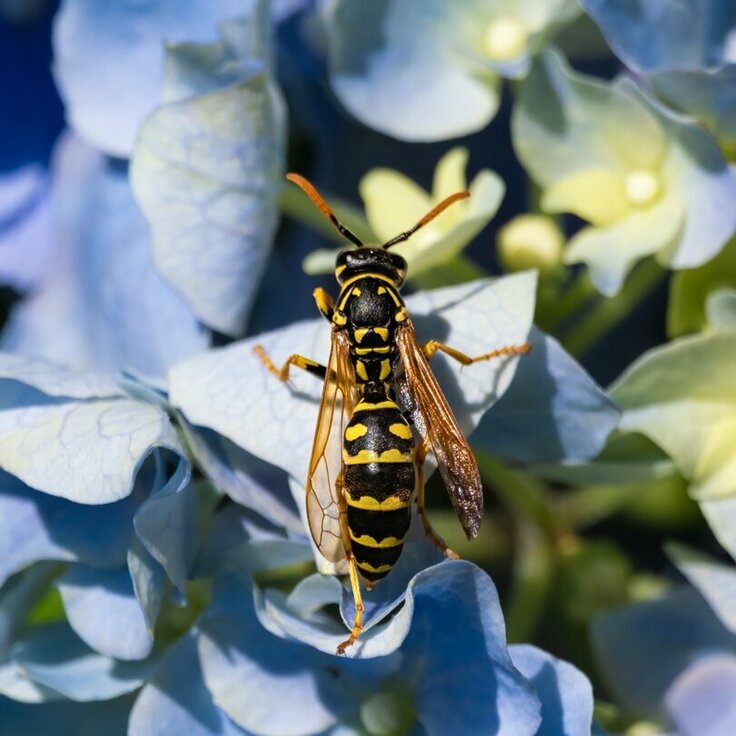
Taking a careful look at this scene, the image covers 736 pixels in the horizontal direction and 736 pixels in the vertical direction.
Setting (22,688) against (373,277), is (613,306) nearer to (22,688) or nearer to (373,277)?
(373,277)

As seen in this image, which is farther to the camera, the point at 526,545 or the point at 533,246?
the point at 526,545

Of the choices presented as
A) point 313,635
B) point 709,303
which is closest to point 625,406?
point 709,303

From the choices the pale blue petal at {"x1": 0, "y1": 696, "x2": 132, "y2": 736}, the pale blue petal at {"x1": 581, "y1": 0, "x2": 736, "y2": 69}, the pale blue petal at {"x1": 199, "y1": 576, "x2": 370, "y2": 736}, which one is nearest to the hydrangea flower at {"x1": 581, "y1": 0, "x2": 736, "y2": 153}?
the pale blue petal at {"x1": 581, "y1": 0, "x2": 736, "y2": 69}

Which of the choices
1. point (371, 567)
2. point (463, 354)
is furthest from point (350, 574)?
point (463, 354)

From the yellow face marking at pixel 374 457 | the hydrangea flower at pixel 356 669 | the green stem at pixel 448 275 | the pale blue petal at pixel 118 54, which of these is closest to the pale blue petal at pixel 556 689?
the hydrangea flower at pixel 356 669

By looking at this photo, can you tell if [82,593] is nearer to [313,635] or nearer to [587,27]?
[313,635]

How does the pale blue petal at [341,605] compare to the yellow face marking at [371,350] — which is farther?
the yellow face marking at [371,350]

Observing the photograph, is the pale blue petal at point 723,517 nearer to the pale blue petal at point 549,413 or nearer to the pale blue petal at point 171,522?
the pale blue petal at point 549,413

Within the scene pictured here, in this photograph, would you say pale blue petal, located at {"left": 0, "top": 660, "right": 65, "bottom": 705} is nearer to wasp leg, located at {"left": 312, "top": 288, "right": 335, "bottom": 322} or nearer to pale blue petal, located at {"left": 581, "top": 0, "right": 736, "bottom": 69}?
wasp leg, located at {"left": 312, "top": 288, "right": 335, "bottom": 322}
